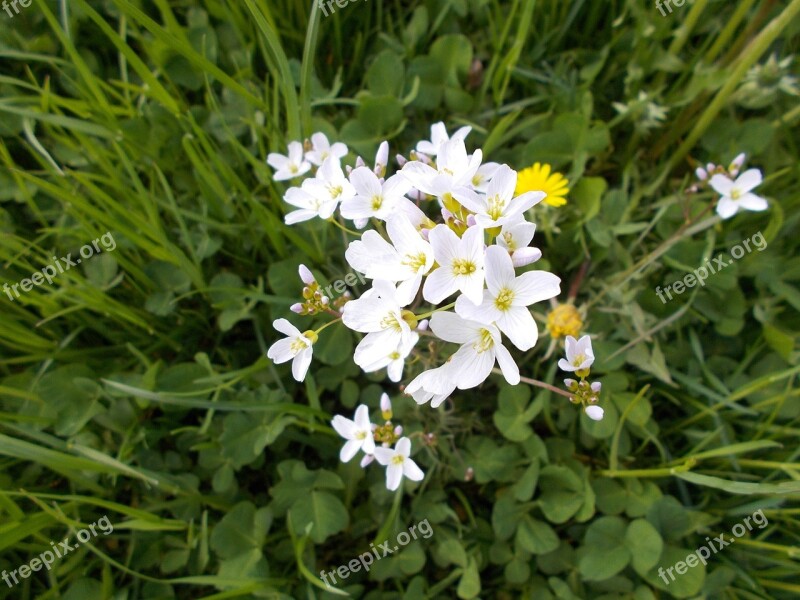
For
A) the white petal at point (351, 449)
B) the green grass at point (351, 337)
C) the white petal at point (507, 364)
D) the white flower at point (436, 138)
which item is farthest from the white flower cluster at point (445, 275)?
the green grass at point (351, 337)

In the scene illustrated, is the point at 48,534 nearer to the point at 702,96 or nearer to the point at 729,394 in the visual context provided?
the point at 729,394

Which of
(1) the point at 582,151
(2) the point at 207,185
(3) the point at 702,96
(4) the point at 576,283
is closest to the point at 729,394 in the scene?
(4) the point at 576,283

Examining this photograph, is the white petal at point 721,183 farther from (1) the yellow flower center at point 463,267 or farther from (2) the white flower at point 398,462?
(2) the white flower at point 398,462

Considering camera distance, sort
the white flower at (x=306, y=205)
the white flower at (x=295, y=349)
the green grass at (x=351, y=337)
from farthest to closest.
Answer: the green grass at (x=351, y=337) → the white flower at (x=306, y=205) → the white flower at (x=295, y=349)

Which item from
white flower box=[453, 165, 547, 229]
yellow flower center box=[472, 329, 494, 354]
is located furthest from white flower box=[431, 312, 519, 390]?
white flower box=[453, 165, 547, 229]

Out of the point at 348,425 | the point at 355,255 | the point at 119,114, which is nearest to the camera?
the point at 355,255

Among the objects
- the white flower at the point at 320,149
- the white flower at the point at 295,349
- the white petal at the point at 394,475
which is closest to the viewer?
the white flower at the point at 295,349
